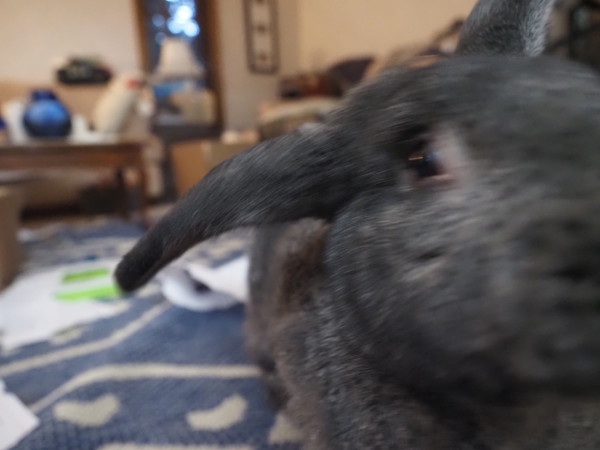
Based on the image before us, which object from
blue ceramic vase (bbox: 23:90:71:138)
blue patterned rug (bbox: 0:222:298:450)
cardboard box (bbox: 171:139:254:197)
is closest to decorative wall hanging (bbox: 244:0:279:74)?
cardboard box (bbox: 171:139:254:197)

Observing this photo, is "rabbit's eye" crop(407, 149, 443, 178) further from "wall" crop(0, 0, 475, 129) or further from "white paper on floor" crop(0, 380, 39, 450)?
"wall" crop(0, 0, 475, 129)

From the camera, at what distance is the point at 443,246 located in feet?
1.12

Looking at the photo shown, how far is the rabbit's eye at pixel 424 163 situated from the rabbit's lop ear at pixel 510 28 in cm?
27

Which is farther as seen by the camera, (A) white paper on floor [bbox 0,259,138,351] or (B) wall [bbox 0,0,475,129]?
(B) wall [bbox 0,0,475,129]

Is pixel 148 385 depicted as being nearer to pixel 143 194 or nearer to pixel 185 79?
pixel 143 194

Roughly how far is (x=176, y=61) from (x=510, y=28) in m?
3.82

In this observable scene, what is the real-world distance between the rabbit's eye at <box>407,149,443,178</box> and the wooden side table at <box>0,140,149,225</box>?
221 cm

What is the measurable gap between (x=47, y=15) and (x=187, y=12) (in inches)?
50.6

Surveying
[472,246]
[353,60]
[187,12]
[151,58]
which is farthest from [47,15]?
[472,246]

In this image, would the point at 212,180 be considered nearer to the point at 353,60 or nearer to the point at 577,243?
the point at 577,243

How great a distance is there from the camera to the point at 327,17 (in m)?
4.61

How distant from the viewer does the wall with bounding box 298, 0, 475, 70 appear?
11.4ft

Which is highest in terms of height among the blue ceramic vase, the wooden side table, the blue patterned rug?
the blue ceramic vase

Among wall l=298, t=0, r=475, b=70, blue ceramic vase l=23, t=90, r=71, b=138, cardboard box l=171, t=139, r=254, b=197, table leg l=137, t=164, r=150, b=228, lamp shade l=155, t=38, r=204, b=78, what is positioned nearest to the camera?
blue ceramic vase l=23, t=90, r=71, b=138
